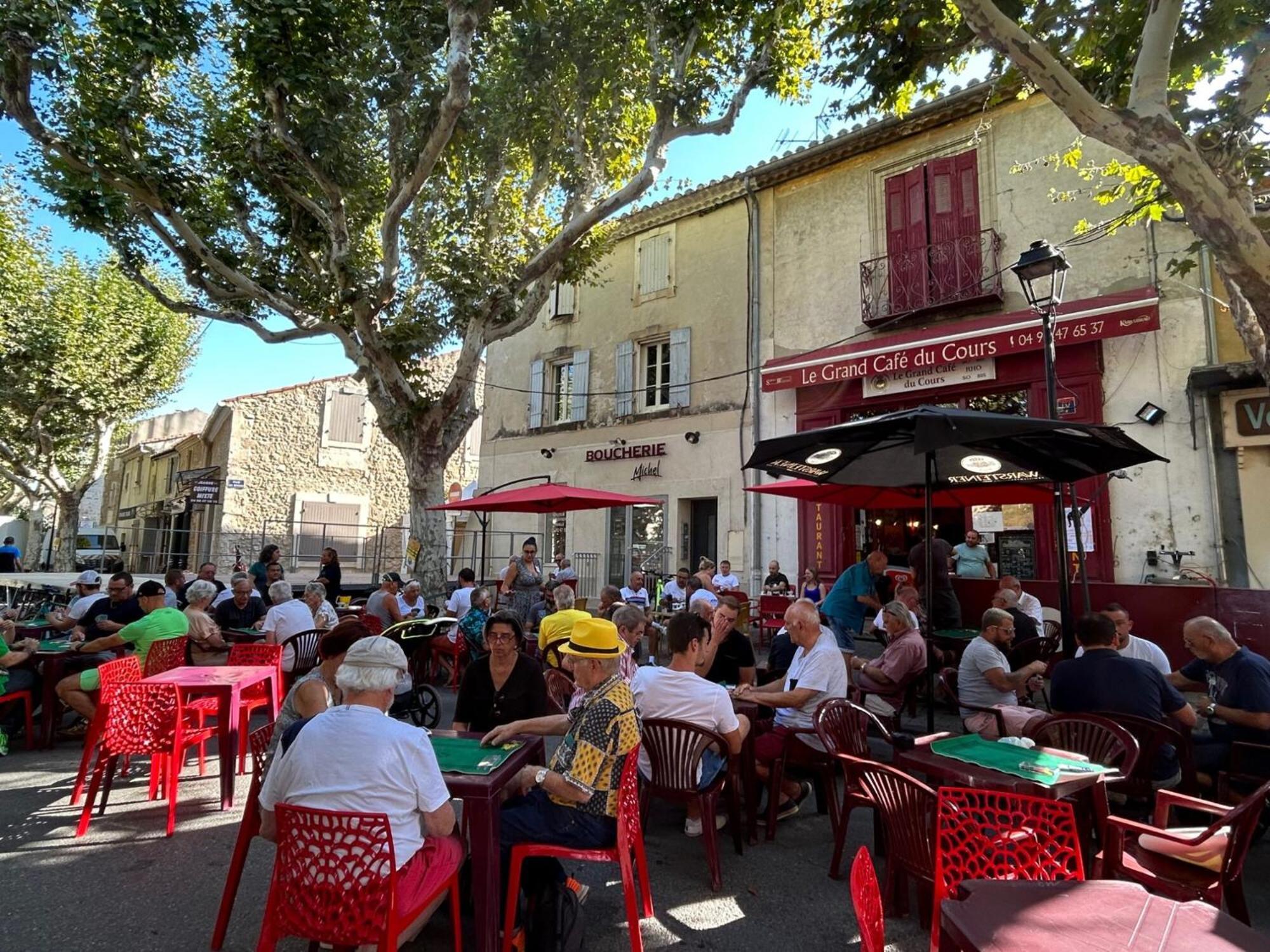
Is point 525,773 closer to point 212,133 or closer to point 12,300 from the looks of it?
point 212,133

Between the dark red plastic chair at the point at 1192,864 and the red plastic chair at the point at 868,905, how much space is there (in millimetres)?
1859

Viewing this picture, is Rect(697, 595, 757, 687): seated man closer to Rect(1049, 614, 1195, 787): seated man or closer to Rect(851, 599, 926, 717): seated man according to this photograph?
Rect(851, 599, 926, 717): seated man

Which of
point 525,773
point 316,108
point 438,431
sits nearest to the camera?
point 525,773

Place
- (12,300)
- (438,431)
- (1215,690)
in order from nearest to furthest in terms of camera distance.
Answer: (1215,690), (438,431), (12,300)

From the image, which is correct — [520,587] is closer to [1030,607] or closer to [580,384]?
[1030,607]

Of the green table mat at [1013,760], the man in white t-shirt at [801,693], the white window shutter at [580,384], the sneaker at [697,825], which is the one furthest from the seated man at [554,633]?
the white window shutter at [580,384]

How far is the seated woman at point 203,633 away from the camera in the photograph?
20.3ft

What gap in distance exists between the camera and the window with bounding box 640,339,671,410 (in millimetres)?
15586

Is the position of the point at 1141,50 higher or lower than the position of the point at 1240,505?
higher

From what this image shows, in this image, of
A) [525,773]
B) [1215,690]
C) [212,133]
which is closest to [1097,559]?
[1215,690]

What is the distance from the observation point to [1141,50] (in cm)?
498

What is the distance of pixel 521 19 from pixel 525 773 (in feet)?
38.2

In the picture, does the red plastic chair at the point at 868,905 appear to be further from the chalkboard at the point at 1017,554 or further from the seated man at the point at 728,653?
the chalkboard at the point at 1017,554

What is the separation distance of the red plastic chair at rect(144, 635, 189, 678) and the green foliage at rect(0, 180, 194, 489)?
52.3ft
